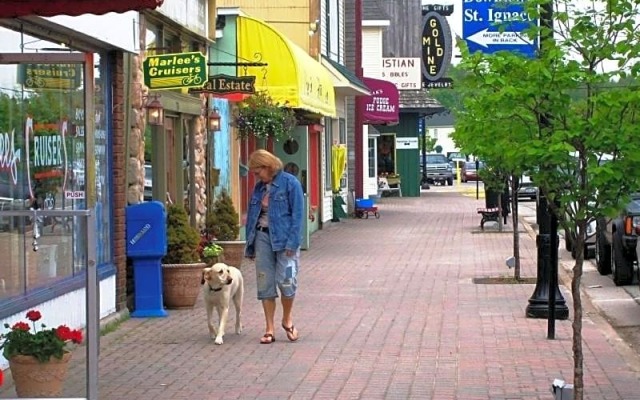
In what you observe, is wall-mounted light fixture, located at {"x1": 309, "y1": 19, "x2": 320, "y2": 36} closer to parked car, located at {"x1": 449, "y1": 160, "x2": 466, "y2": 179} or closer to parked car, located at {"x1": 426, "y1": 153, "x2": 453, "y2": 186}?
parked car, located at {"x1": 426, "y1": 153, "x2": 453, "y2": 186}

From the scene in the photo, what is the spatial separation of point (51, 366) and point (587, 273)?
43.6ft

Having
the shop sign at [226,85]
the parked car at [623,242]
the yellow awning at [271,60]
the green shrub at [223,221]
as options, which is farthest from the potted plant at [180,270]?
the yellow awning at [271,60]

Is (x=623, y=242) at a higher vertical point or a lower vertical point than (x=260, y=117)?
lower

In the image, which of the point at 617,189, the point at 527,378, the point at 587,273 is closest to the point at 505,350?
the point at 527,378

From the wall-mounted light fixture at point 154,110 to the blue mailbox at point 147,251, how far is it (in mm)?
Result: 1112

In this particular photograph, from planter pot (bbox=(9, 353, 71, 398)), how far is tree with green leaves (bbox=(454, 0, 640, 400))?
307 centimetres

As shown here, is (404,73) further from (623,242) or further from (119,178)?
(119,178)

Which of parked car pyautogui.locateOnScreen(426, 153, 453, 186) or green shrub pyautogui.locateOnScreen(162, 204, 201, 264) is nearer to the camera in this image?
green shrub pyautogui.locateOnScreen(162, 204, 201, 264)

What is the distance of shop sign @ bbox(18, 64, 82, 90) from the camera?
398 inches

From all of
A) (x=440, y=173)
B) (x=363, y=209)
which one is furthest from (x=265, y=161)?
(x=440, y=173)

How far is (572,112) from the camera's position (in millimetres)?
7801

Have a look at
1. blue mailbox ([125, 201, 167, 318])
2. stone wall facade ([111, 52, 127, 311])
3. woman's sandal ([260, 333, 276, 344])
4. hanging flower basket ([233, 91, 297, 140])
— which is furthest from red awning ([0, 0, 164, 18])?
hanging flower basket ([233, 91, 297, 140])

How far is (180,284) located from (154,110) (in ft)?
6.43

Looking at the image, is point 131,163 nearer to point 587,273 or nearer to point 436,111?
point 587,273
